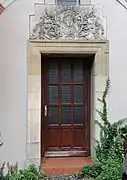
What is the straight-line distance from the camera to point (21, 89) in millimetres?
7090

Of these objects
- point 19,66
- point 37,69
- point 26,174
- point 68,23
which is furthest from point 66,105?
point 26,174

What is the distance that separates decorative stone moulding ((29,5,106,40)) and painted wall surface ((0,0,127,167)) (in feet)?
0.49

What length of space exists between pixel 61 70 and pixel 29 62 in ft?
2.64

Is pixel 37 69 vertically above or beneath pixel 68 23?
beneath

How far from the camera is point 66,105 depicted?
760 centimetres

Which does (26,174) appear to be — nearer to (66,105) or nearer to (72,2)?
(66,105)

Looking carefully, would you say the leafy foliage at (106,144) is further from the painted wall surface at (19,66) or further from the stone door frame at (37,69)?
the stone door frame at (37,69)

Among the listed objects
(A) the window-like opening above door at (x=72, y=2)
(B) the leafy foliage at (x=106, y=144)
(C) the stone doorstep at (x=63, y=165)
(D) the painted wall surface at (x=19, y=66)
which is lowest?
(C) the stone doorstep at (x=63, y=165)

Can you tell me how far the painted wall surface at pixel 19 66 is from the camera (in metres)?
7.02

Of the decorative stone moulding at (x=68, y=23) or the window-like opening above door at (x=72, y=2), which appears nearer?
the decorative stone moulding at (x=68, y=23)

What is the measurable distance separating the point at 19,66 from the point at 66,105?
1.25 metres

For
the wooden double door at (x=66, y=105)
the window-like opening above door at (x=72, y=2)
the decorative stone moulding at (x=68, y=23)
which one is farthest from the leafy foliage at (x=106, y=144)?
the window-like opening above door at (x=72, y=2)

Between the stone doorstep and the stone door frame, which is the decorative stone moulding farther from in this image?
the stone doorstep

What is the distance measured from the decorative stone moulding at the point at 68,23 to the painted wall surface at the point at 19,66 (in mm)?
149
